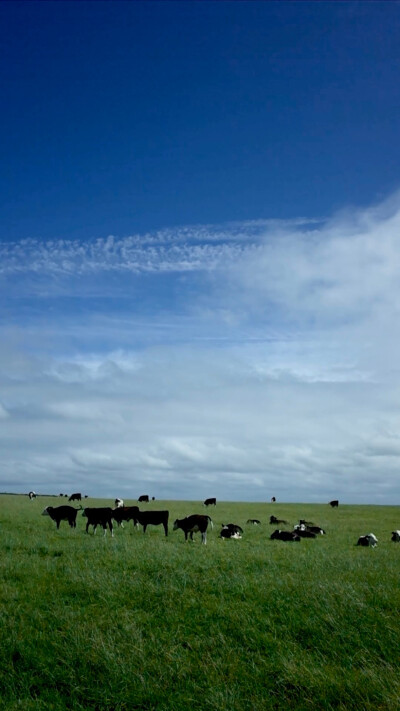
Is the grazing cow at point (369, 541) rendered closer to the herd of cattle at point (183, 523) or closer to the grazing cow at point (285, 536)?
the herd of cattle at point (183, 523)

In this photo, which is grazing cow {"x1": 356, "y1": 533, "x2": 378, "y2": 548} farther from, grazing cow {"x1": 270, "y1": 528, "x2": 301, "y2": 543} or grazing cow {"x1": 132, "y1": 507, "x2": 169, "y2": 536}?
grazing cow {"x1": 132, "y1": 507, "x2": 169, "y2": 536}

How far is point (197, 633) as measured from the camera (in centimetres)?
1144

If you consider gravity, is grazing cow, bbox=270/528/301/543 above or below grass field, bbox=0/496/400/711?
above

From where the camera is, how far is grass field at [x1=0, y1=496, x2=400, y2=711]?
9039 mm

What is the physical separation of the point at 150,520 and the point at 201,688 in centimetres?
2009

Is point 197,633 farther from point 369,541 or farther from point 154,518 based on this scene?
point 154,518

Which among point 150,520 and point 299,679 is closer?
point 299,679

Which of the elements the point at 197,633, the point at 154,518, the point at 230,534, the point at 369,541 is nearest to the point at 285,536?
the point at 230,534

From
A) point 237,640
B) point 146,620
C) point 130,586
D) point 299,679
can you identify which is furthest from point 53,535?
point 299,679

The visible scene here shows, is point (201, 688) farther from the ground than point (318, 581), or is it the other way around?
point (318, 581)

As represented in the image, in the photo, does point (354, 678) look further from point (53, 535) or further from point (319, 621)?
point (53, 535)

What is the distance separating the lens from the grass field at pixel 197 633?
9039 millimetres

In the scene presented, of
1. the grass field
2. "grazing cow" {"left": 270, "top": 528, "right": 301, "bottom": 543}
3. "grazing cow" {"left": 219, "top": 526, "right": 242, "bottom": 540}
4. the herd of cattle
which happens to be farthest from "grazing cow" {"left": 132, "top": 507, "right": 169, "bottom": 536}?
the grass field

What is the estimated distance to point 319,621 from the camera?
462 inches
